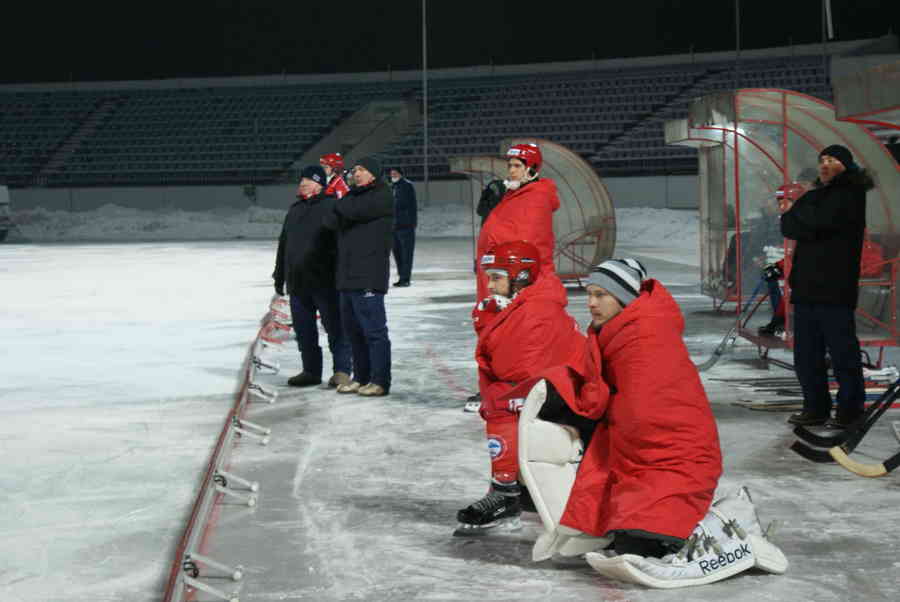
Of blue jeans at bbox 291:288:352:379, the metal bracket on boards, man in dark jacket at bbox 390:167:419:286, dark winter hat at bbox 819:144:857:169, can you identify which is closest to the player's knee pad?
dark winter hat at bbox 819:144:857:169

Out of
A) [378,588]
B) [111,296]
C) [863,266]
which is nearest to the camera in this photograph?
[378,588]

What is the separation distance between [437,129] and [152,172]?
11.4 metres

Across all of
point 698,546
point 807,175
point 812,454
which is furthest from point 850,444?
point 807,175

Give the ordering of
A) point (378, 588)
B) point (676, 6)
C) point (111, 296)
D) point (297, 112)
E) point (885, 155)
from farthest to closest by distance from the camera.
→ point (297, 112)
point (676, 6)
point (111, 296)
point (885, 155)
point (378, 588)

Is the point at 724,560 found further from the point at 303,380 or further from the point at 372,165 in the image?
the point at 303,380

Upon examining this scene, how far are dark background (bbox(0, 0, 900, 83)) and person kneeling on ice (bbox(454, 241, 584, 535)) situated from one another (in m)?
45.3

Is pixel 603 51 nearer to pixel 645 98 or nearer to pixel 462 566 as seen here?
pixel 645 98

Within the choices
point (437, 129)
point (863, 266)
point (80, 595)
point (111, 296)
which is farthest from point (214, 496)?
point (437, 129)

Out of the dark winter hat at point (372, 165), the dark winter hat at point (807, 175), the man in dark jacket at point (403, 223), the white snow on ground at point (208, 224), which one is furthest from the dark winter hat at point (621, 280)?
the white snow on ground at point (208, 224)

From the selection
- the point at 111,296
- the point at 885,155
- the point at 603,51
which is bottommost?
the point at 111,296

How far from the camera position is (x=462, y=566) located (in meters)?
4.73

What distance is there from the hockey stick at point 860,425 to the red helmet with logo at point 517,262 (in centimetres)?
206

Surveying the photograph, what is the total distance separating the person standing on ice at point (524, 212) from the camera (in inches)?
295

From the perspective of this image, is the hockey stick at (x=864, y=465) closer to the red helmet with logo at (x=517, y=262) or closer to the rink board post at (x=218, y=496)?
the red helmet with logo at (x=517, y=262)
